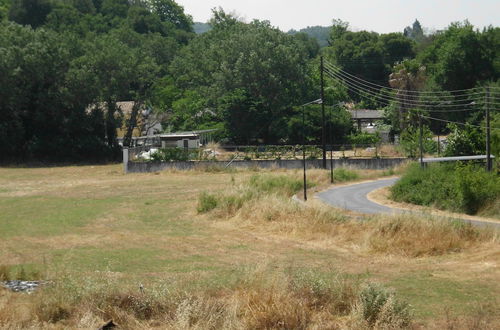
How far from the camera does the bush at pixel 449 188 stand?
36844 millimetres

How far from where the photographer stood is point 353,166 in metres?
62.0

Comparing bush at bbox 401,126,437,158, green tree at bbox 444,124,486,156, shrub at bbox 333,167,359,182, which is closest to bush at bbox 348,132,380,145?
bush at bbox 401,126,437,158

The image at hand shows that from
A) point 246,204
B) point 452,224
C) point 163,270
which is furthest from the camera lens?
point 246,204

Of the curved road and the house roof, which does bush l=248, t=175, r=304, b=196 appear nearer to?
the curved road

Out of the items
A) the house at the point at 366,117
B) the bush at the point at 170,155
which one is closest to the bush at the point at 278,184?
the bush at the point at 170,155

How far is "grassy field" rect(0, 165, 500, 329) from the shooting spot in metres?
15.3

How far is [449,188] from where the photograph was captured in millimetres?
39562

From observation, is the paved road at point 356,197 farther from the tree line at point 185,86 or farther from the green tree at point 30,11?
the green tree at point 30,11

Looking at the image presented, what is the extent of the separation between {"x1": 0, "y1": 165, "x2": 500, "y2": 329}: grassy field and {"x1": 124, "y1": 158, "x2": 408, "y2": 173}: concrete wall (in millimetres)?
15613

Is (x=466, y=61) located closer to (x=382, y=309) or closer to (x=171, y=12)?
(x=382, y=309)

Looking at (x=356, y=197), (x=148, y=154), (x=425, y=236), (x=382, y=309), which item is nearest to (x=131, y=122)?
(x=148, y=154)

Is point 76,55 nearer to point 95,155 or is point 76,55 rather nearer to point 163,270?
point 95,155

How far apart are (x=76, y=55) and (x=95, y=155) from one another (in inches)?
480

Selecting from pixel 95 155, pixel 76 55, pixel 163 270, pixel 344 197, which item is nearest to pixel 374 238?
pixel 163 270
